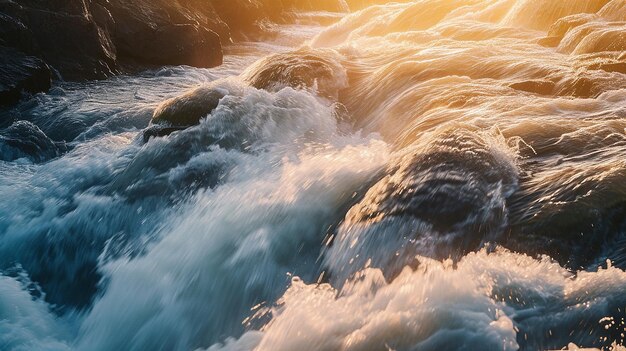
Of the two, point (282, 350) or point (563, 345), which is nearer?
point (563, 345)

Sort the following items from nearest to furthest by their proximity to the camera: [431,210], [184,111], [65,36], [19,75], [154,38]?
[431,210] < [184,111] < [19,75] < [65,36] < [154,38]

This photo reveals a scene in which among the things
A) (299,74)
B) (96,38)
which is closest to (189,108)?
(299,74)

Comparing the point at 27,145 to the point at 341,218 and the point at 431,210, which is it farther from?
the point at 431,210

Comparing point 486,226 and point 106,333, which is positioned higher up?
point 486,226

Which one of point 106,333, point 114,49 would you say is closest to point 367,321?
point 106,333

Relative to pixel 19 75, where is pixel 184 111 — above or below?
above

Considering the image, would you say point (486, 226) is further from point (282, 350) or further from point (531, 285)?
point (282, 350)

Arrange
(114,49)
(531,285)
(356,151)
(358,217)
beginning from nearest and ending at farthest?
1. (531,285)
2. (358,217)
3. (356,151)
4. (114,49)

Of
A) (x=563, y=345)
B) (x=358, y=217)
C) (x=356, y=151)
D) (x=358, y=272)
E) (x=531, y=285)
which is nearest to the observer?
(x=563, y=345)
